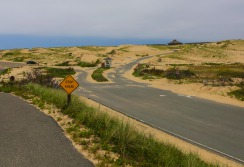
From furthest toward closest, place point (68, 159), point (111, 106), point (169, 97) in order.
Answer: point (169, 97) → point (111, 106) → point (68, 159)

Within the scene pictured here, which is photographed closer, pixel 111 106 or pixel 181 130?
pixel 181 130

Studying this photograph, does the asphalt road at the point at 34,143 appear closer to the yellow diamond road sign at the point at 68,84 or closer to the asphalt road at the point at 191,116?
the yellow diamond road sign at the point at 68,84

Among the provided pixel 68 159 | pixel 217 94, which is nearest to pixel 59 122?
pixel 68 159

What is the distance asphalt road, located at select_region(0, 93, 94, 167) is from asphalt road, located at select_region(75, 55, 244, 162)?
6.28 m

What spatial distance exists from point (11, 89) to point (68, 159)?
16.8 metres

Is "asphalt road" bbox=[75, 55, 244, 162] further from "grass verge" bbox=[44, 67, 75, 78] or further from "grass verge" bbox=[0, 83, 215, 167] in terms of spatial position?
"grass verge" bbox=[44, 67, 75, 78]

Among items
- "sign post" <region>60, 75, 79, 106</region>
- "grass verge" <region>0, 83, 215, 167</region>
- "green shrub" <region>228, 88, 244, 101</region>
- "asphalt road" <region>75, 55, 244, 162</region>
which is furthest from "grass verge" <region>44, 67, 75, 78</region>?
"grass verge" <region>0, 83, 215, 167</region>

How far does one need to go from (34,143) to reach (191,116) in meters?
11.7

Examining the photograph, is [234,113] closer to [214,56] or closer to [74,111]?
[74,111]

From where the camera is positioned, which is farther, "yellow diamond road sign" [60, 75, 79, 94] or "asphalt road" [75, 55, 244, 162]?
"yellow diamond road sign" [60, 75, 79, 94]

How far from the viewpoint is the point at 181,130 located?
1603 cm

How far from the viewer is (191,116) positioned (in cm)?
1941

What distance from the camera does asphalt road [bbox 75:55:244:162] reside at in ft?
47.0

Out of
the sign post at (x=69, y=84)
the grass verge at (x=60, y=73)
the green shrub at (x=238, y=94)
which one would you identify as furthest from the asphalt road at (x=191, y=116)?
the grass verge at (x=60, y=73)
